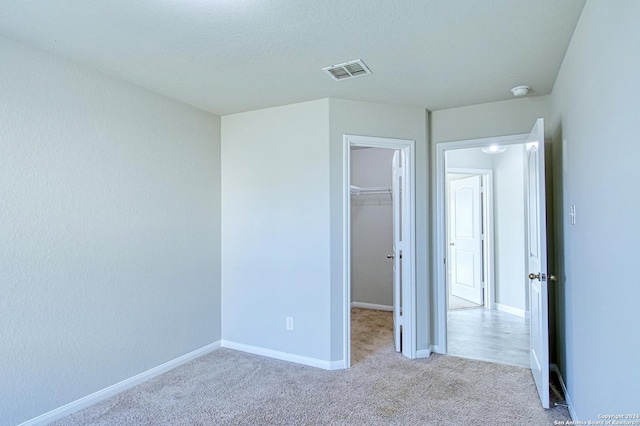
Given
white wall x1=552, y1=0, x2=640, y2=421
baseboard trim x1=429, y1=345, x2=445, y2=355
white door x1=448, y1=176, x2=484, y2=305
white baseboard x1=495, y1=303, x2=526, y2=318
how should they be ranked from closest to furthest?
1. white wall x1=552, y1=0, x2=640, y2=421
2. baseboard trim x1=429, y1=345, x2=445, y2=355
3. white baseboard x1=495, y1=303, x2=526, y2=318
4. white door x1=448, y1=176, x2=484, y2=305

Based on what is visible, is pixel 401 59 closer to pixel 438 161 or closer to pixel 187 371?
pixel 438 161

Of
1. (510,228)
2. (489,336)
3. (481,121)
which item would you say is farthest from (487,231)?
(481,121)

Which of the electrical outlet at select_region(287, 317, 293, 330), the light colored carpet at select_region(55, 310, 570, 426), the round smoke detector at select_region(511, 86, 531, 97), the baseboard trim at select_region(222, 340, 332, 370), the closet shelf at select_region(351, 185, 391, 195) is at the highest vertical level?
the round smoke detector at select_region(511, 86, 531, 97)

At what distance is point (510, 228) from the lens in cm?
511

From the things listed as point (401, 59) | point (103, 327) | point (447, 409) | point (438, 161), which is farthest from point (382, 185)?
point (103, 327)

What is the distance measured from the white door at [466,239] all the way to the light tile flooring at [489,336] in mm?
598

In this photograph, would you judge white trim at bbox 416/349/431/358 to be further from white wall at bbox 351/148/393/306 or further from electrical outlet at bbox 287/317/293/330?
white wall at bbox 351/148/393/306

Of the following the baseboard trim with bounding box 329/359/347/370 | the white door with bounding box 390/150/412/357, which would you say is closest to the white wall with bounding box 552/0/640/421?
the white door with bounding box 390/150/412/357

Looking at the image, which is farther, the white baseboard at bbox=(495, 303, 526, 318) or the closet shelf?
the closet shelf

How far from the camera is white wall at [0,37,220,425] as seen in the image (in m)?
2.17

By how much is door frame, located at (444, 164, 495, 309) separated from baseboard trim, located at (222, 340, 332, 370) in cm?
320

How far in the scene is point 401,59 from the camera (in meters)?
2.42

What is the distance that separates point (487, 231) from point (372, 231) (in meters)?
1.73

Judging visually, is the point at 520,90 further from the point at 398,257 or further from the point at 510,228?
the point at 510,228
